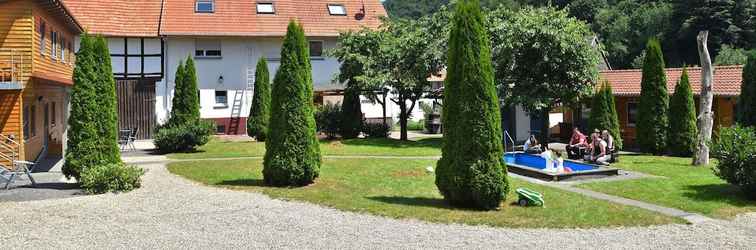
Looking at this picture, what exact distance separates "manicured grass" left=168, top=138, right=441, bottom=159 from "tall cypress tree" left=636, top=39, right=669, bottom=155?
778 centimetres

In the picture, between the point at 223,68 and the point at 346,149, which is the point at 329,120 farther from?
the point at 223,68

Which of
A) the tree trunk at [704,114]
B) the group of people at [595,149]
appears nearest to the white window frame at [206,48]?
the group of people at [595,149]

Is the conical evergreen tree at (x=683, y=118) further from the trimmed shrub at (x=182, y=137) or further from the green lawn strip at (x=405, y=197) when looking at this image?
the trimmed shrub at (x=182, y=137)

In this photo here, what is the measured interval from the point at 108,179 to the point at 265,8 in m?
23.5

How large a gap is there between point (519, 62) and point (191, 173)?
44.3ft

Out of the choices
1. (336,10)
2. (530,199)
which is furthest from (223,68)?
(530,199)

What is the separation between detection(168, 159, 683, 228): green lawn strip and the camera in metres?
10.6

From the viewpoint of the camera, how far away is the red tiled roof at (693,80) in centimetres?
2314

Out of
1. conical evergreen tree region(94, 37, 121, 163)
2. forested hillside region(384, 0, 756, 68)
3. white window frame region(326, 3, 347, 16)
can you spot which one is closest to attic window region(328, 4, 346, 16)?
white window frame region(326, 3, 347, 16)

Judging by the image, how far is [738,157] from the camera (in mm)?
12914

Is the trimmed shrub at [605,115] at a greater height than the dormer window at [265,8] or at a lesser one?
lesser

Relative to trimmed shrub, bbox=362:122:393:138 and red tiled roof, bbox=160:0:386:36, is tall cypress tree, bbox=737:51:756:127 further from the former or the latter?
red tiled roof, bbox=160:0:386:36

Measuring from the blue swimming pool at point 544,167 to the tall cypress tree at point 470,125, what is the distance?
352 cm

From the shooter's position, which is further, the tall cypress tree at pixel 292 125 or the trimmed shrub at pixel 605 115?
the trimmed shrub at pixel 605 115
